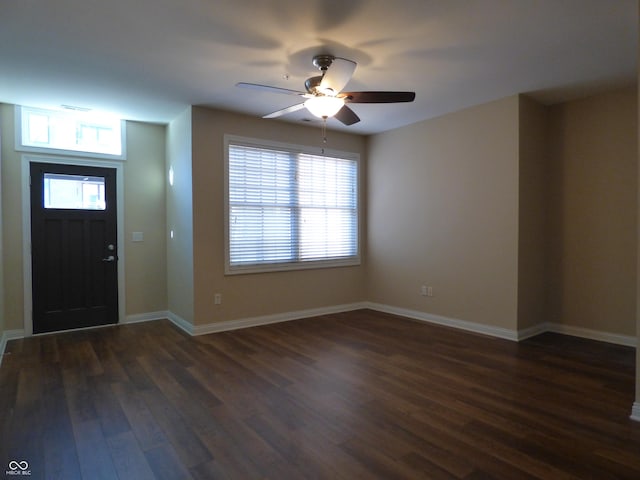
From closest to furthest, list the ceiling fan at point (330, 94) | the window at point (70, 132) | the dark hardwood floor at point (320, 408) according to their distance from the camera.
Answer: the dark hardwood floor at point (320, 408), the ceiling fan at point (330, 94), the window at point (70, 132)

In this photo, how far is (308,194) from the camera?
544cm

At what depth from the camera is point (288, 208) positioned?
5230 millimetres

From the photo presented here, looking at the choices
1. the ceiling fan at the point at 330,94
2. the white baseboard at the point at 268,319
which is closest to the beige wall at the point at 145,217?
the white baseboard at the point at 268,319

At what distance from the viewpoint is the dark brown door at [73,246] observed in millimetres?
4527

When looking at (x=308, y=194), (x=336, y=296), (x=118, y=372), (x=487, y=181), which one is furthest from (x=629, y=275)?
(x=118, y=372)

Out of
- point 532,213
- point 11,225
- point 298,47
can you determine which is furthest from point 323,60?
point 11,225

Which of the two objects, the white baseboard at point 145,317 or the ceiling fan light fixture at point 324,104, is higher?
the ceiling fan light fixture at point 324,104

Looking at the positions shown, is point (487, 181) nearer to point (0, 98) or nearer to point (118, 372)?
point (118, 372)

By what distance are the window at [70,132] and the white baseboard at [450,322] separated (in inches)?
170

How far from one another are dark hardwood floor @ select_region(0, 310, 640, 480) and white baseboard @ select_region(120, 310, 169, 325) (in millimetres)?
876

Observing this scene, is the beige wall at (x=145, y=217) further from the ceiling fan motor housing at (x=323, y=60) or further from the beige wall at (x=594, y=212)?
the beige wall at (x=594, y=212)

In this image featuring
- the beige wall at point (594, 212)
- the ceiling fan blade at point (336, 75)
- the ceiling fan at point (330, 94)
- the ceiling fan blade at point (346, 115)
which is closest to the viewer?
the ceiling fan blade at point (336, 75)

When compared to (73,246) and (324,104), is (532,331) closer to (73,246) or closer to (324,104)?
(324,104)

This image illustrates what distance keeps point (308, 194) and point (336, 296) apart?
1.60 metres
